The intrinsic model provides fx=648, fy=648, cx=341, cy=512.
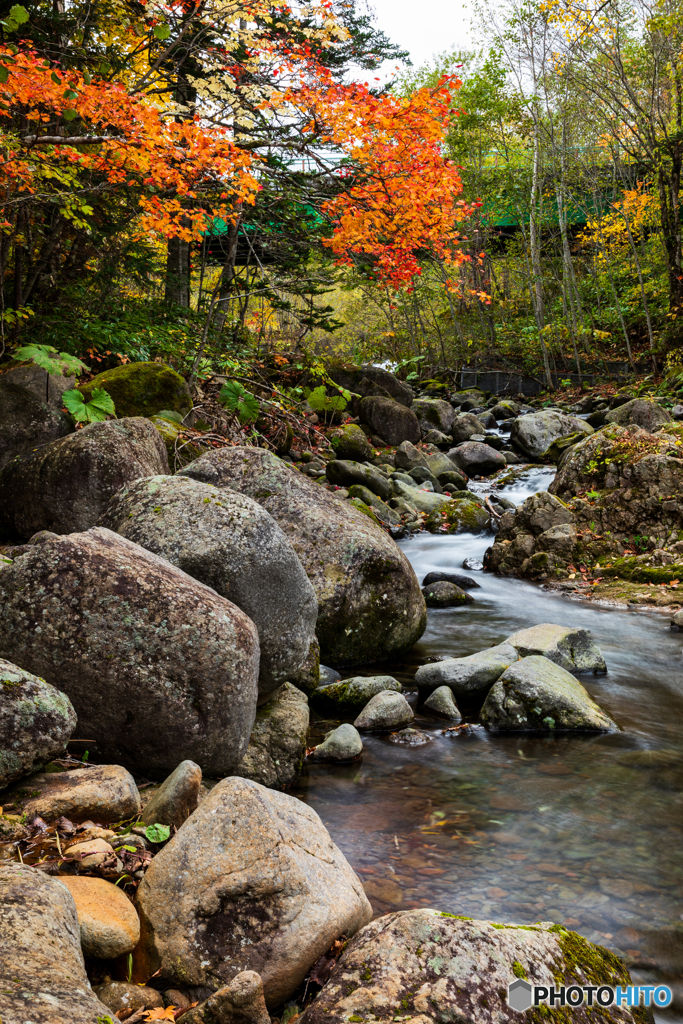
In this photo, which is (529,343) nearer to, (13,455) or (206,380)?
(206,380)

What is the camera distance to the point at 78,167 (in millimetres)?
8719

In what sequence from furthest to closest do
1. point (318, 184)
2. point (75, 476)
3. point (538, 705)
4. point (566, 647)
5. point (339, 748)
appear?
point (318, 184), point (75, 476), point (566, 647), point (538, 705), point (339, 748)

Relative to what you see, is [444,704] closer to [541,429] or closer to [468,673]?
[468,673]

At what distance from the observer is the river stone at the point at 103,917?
211cm

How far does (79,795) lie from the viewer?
2.65 meters

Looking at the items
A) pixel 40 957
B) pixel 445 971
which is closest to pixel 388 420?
pixel 445 971

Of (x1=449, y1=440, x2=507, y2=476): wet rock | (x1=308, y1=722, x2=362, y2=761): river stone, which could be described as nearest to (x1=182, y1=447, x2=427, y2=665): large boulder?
(x1=308, y1=722, x2=362, y2=761): river stone

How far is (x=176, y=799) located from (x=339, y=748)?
1869 mm

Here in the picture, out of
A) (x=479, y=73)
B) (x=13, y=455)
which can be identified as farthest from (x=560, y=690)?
(x=479, y=73)

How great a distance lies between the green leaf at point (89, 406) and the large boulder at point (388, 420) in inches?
344

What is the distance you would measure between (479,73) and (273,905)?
1024 inches

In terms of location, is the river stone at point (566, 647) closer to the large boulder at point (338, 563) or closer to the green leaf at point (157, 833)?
the large boulder at point (338, 563)

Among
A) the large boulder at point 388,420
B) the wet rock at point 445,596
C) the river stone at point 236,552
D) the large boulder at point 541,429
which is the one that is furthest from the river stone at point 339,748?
the large boulder at point 541,429

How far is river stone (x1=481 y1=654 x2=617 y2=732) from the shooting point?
190 inches
